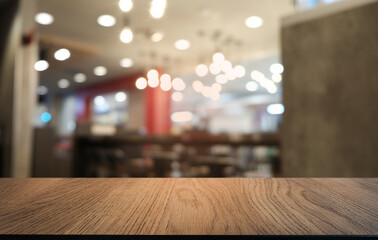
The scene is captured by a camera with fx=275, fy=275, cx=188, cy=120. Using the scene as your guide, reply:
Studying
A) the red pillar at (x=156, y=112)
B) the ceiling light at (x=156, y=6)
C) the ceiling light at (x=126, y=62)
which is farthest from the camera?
the red pillar at (x=156, y=112)

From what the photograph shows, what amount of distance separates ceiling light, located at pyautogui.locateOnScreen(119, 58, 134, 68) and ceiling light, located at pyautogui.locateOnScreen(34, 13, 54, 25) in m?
3.28

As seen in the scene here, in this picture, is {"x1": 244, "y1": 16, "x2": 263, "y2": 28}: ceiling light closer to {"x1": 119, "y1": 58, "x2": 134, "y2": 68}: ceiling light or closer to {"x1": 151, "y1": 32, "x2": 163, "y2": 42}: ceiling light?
{"x1": 151, "y1": 32, "x2": 163, "y2": 42}: ceiling light

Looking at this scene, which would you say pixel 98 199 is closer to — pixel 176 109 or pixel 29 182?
pixel 29 182

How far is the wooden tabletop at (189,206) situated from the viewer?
1.26 ft

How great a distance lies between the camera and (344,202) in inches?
20.3

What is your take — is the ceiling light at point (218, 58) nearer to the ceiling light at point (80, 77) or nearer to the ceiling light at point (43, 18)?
the ceiling light at point (43, 18)

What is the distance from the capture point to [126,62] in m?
7.91

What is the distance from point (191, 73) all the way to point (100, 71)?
3.02 metres

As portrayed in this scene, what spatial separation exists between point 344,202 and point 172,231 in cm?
35

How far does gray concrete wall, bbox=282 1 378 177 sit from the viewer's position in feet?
6.17

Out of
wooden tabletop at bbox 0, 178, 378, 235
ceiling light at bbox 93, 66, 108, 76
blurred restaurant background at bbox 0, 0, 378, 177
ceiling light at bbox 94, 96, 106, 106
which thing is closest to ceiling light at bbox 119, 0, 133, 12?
blurred restaurant background at bbox 0, 0, 378, 177

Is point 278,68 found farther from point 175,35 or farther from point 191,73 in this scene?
point 191,73

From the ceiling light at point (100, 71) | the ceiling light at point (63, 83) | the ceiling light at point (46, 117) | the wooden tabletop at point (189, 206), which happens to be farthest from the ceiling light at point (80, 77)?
the wooden tabletop at point (189, 206)

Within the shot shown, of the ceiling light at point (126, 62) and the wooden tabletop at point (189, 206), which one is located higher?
the ceiling light at point (126, 62)
